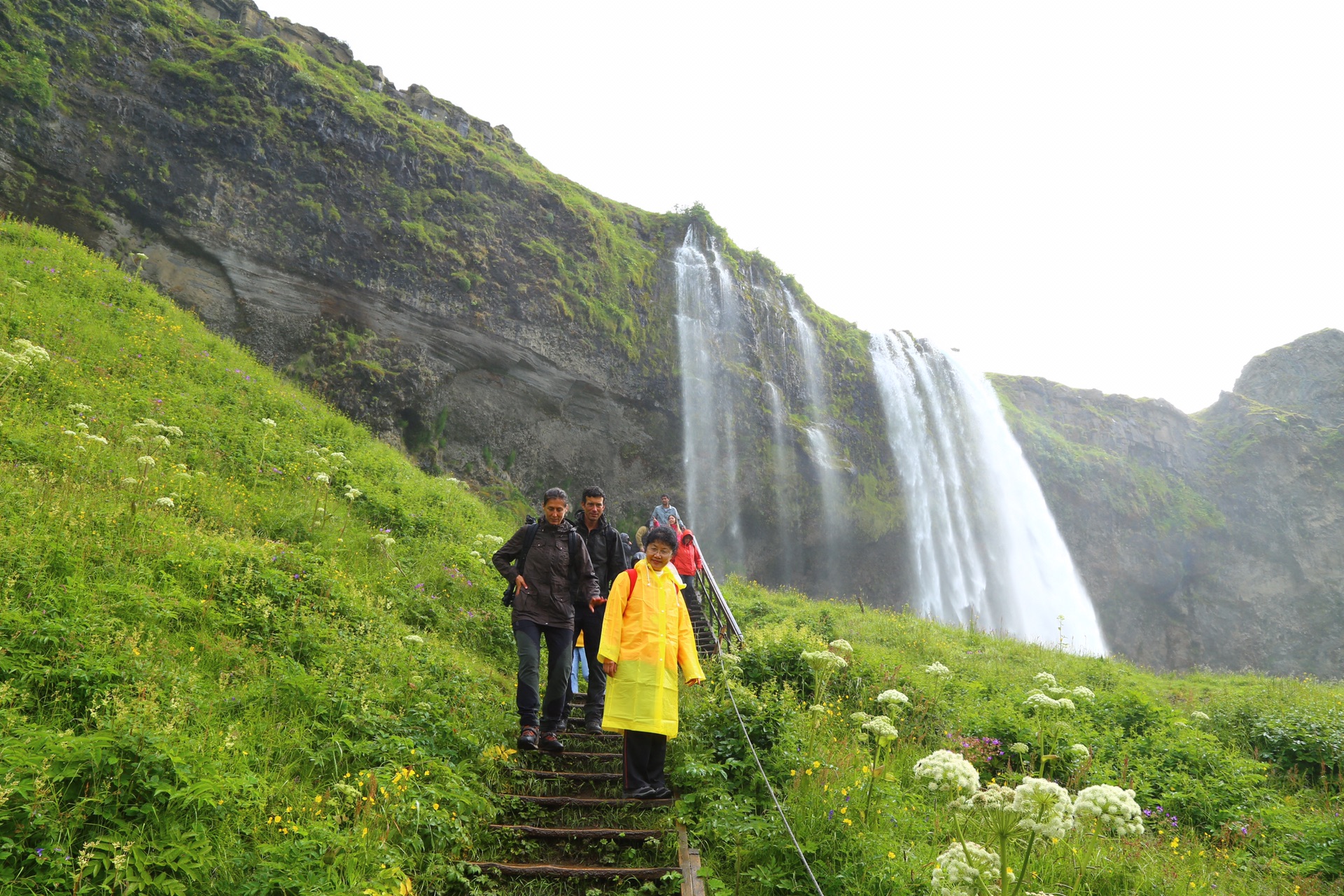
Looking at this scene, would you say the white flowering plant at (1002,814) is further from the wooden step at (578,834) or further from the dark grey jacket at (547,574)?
the dark grey jacket at (547,574)

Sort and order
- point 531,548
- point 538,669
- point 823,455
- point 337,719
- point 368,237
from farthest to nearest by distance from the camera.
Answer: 1. point 823,455
2. point 368,237
3. point 531,548
4. point 538,669
5. point 337,719

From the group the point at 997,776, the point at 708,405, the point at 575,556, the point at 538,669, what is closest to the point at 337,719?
the point at 538,669

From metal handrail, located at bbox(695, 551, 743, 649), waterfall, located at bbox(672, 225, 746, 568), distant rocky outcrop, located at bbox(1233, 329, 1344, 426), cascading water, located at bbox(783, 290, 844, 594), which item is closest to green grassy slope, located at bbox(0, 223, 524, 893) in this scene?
metal handrail, located at bbox(695, 551, 743, 649)

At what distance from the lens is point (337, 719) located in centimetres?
457

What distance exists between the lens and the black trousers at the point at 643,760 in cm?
479

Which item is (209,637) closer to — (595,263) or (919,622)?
(919,622)

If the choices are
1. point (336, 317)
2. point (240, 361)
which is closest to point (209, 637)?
point (240, 361)

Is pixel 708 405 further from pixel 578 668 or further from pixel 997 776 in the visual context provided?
pixel 997 776

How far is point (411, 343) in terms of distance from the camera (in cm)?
1750

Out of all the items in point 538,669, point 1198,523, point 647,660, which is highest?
point 1198,523

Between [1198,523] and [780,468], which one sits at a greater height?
[1198,523]

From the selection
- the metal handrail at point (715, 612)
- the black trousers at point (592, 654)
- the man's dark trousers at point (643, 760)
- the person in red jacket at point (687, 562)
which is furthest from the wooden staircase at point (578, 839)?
the person in red jacket at point (687, 562)

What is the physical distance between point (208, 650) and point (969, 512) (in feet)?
101

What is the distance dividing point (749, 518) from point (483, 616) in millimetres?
17147
